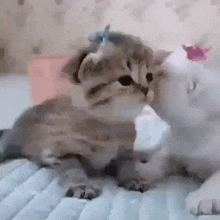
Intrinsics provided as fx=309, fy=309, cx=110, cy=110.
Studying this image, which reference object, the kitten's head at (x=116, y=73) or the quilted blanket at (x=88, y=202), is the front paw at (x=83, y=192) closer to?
the quilted blanket at (x=88, y=202)

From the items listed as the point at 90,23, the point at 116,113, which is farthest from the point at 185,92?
the point at 90,23

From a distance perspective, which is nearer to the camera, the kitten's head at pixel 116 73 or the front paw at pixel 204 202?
the front paw at pixel 204 202

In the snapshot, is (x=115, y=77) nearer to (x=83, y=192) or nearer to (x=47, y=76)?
(x=47, y=76)

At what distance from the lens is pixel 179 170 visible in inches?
27.7

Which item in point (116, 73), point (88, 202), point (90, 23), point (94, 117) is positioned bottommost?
point (88, 202)

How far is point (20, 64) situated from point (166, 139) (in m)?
0.39

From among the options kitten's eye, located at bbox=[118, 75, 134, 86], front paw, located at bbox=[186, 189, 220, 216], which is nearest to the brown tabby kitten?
kitten's eye, located at bbox=[118, 75, 134, 86]

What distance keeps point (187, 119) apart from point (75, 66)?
0.29 meters

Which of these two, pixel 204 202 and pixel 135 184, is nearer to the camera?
pixel 204 202

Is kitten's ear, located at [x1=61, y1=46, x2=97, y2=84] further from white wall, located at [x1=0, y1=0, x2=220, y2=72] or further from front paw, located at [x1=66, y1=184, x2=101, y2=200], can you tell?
front paw, located at [x1=66, y1=184, x2=101, y2=200]

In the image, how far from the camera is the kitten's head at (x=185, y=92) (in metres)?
0.68

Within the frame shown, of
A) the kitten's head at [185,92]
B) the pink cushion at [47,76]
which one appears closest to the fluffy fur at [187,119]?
the kitten's head at [185,92]

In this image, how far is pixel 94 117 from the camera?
2.43 feet

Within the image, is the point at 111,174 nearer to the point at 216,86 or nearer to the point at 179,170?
the point at 179,170
